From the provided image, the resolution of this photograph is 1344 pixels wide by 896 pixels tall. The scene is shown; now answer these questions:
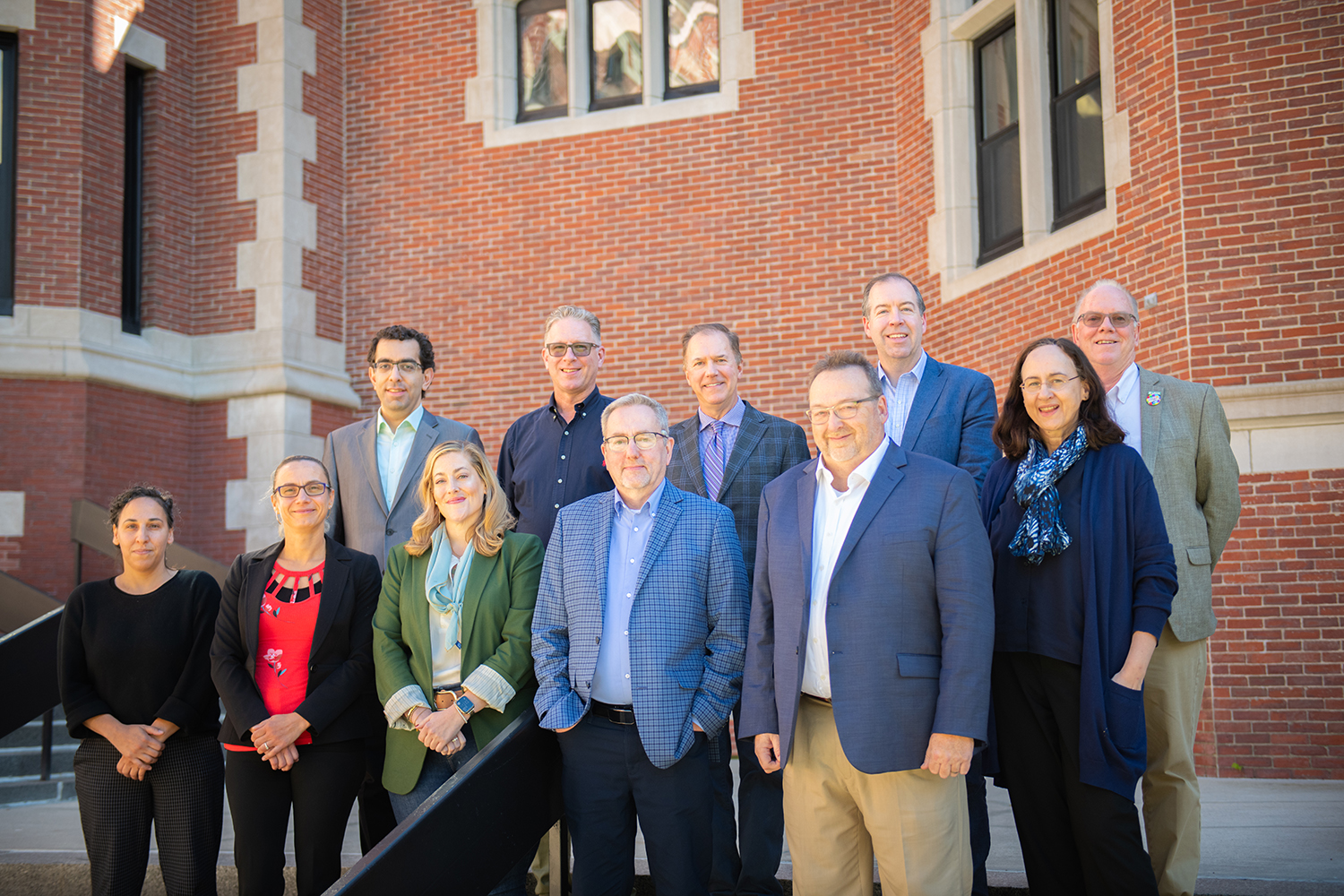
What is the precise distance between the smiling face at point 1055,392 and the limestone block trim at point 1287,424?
9.88ft

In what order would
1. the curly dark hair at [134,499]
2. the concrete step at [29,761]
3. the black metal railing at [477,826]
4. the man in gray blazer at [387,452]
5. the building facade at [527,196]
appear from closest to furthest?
the black metal railing at [477,826] → the curly dark hair at [134,499] → the man in gray blazer at [387,452] → the concrete step at [29,761] → the building facade at [527,196]

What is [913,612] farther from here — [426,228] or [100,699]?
[426,228]

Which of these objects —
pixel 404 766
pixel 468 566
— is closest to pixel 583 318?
pixel 468 566

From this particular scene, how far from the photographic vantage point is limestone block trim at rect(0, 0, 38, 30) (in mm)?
7391

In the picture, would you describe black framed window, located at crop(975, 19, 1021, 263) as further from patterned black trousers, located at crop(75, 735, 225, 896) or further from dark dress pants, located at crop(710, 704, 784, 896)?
patterned black trousers, located at crop(75, 735, 225, 896)

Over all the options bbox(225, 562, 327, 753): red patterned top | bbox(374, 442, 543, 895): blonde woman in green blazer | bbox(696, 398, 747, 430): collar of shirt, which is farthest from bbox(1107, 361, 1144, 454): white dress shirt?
bbox(225, 562, 327, 753): red patterned top

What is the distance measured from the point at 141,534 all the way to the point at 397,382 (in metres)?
1.04

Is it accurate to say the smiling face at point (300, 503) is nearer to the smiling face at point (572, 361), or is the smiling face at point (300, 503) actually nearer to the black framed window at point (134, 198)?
the smiling face at point (572, 361)

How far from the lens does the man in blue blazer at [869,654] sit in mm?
2498

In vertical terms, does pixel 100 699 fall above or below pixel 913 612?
below

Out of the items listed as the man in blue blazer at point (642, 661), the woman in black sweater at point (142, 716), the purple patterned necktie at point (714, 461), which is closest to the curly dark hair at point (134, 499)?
the woman in black sweater at point (142, 716)

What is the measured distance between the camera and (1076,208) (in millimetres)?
6605

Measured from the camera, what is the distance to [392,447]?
4020 mm

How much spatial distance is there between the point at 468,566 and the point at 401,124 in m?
6.58
